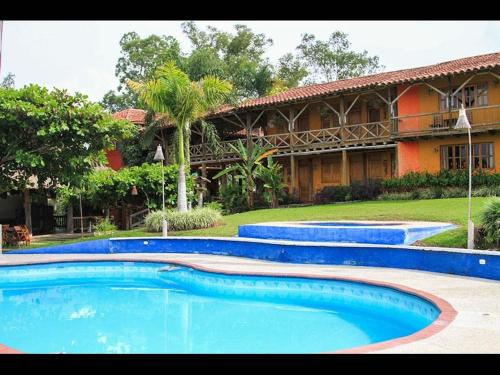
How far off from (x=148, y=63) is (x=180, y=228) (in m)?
33.3

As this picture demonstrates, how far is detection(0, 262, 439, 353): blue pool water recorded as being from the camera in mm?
8102

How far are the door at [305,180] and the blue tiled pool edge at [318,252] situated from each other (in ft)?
43.5

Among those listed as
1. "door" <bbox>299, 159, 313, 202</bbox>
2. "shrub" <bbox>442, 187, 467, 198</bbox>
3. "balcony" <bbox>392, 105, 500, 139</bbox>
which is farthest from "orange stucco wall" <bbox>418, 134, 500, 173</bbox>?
"door" <bbox>299, 159, 313, 202</bbox>

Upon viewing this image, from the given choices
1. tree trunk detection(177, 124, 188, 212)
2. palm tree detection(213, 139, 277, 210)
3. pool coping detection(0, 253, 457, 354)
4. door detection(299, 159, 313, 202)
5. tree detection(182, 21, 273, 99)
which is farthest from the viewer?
tree detection(182, 21, 273, 99)

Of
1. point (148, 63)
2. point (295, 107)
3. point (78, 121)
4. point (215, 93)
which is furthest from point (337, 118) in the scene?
point (148, 63)

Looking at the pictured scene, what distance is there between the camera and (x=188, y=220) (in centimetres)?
2053

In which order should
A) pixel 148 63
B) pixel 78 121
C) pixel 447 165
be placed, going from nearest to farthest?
pixel 78 121 < pixel 447 165 < pixel 148 63

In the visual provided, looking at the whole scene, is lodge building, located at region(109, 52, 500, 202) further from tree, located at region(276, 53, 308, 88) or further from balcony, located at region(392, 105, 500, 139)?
tree, located at region(276, 53, 308, 88)

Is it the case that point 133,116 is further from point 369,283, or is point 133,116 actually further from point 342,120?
point 369,283

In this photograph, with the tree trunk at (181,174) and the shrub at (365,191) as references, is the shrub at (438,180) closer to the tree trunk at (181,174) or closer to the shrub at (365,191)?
the shrub at (365,191)

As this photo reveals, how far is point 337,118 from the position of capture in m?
28.8

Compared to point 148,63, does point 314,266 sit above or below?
below

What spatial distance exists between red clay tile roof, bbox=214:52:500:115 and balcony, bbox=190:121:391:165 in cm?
180

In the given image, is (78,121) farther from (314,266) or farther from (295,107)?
(295,107)
